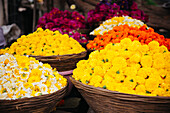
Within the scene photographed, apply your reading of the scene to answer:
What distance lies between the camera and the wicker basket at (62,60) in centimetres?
203

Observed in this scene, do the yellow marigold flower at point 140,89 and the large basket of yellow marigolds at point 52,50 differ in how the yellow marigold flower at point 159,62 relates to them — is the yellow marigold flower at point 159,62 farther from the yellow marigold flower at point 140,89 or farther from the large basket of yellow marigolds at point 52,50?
the large basket of yellow marigolds at point 52,50

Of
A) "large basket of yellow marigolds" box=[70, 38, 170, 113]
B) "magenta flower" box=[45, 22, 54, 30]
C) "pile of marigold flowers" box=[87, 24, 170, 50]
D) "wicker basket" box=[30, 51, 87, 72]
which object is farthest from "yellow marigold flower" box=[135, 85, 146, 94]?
"magenta flower" box=[45, 22, 54, 30]

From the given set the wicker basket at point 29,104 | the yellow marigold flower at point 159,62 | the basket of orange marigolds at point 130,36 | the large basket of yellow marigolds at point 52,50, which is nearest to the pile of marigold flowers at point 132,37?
the basket of orange marigolds at point 130,36

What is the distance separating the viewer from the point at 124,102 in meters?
1.20

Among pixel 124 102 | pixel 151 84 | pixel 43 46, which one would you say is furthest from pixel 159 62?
pixel 43 46

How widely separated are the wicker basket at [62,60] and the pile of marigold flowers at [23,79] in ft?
1.09

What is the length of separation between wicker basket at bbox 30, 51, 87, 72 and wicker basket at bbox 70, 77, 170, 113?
0.77m

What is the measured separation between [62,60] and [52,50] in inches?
7.7

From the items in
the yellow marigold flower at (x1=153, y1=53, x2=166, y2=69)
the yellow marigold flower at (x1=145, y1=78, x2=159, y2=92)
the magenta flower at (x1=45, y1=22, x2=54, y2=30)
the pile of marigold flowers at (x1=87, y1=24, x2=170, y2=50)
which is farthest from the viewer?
the magenta flower at (x1=45, y1=22, x2=54, y2=30)

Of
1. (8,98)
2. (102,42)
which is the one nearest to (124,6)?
(102,42)

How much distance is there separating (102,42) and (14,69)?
1.22 metres

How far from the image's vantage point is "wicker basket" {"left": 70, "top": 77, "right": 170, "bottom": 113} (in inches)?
44.3

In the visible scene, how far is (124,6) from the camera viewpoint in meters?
4.18

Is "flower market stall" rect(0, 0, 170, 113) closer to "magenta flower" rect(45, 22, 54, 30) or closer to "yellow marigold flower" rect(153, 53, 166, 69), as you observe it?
"yellow marigold flower" rect(153, 53, 166, 69)
